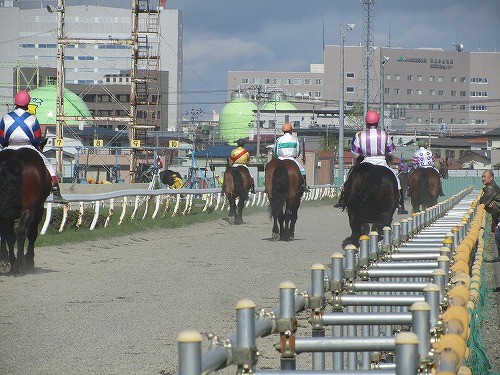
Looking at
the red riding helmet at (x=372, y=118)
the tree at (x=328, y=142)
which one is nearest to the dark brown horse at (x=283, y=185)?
the red riding helmet at (x=372, y=118)

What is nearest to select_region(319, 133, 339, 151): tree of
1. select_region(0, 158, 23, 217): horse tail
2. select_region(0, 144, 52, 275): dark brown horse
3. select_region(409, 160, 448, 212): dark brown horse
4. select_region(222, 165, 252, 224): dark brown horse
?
select_region(409, 160, 448, 212): dark brown horse

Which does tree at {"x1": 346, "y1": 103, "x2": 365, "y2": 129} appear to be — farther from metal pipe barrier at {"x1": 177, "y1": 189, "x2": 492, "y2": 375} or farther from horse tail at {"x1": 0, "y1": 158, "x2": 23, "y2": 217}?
metal pipe barrier at {"x1": 177, "y1": 189, "x2": 492, "y2": 375}

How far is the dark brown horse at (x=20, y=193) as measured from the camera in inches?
508

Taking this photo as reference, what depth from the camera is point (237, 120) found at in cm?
12388

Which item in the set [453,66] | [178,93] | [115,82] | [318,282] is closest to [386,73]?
[453,66]

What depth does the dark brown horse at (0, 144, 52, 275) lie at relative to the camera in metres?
12.9

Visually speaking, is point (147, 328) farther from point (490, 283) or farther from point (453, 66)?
point (453, 66)

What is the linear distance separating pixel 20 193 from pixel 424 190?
15511mm

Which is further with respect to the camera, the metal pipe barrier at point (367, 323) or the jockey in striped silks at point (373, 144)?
the jockey in striped silks at point (373, 144)

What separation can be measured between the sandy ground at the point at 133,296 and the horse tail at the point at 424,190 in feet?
22.2

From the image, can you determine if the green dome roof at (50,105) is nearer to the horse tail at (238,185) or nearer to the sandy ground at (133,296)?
the horse tail at (238,185)

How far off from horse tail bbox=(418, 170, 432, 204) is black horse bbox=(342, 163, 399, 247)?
12.3 meters

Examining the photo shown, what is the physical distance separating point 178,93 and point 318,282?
499 ft

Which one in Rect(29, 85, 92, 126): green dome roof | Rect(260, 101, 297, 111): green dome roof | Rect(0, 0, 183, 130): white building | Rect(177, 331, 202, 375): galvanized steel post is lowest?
Rect(177, 331, 202, 375): galvanized steel post
